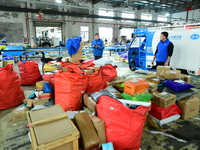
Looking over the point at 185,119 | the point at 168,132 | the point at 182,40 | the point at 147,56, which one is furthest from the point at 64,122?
the point at 147,56

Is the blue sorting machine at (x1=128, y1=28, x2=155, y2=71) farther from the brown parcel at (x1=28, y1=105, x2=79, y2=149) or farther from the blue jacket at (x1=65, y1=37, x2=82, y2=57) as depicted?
the brown parcel at (x1=28, y1=105, x2=79, y2=149)

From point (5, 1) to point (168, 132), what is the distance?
553 inches

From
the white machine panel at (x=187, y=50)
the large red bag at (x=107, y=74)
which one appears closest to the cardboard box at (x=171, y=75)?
the large red bag at (x=107, y=74)

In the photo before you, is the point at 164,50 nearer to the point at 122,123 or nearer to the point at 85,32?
the point at 122,123

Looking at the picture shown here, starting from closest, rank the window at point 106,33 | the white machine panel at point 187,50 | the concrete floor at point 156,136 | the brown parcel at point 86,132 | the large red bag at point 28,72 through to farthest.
Answer: the brown parcel at point 86,132, the concrete floor at point 156,136, the white machine panel at point 187,50, the large red bag at point 28,72, the window at point 106,33

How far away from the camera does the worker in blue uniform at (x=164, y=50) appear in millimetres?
3562

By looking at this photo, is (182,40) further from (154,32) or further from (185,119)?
(185,119)

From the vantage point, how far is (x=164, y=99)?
2262mm

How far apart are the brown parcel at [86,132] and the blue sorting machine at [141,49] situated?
14.3 feet

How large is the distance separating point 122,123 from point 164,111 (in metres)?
1.07

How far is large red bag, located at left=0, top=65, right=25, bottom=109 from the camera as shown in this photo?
288cm

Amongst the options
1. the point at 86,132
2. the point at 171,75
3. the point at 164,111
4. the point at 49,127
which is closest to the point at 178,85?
the point at 171,75

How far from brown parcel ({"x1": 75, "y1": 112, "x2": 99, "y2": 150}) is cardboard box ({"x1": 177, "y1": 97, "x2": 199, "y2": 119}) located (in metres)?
1.73

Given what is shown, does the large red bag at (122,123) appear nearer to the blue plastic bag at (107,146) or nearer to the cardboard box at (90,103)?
the blue plastic bag at (107,146)
